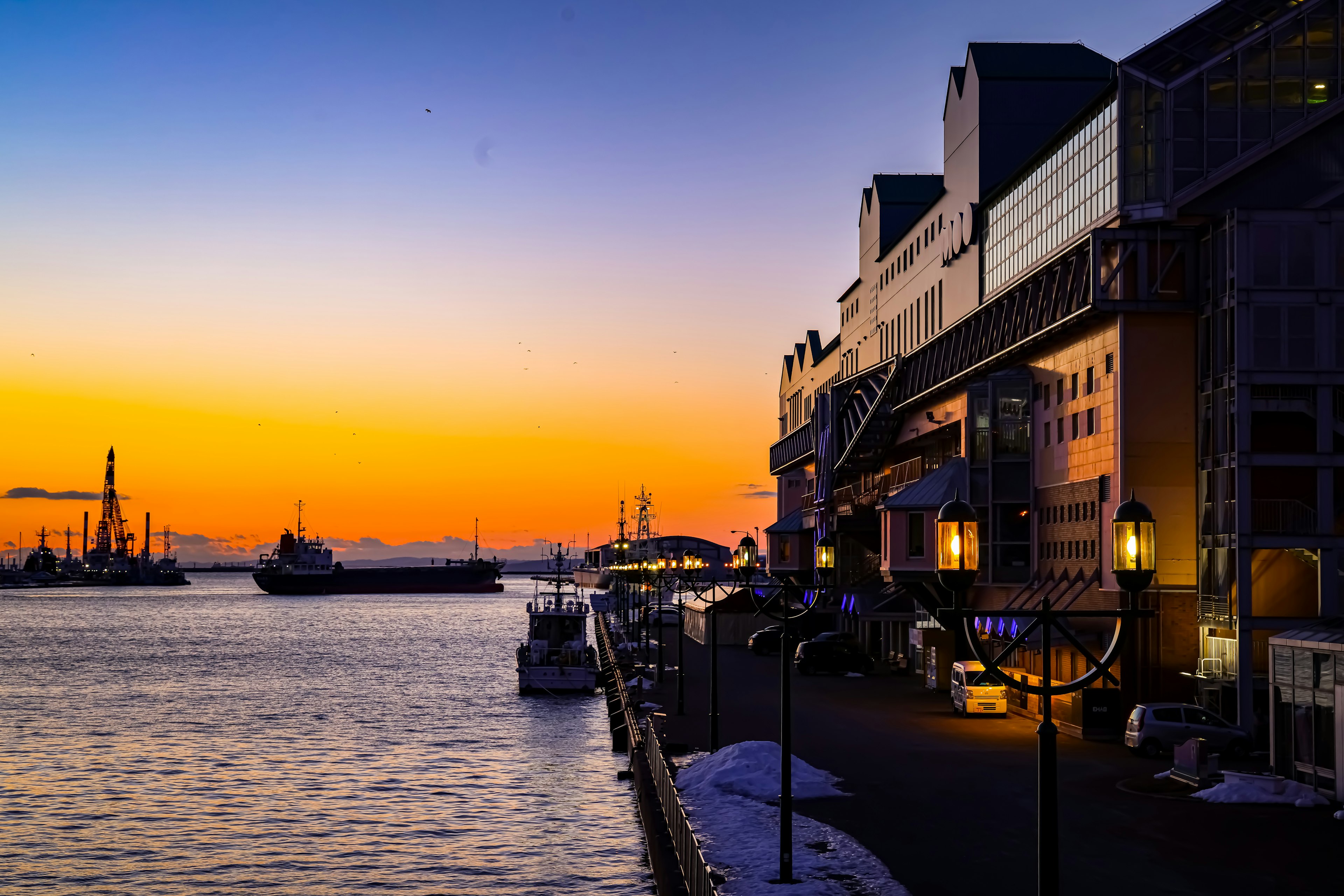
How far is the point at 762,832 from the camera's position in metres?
25.6

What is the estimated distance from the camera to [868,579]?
7056cm

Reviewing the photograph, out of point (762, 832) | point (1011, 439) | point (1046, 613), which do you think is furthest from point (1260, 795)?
point (1011, 439)

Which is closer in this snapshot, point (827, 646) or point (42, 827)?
point (42, 827)

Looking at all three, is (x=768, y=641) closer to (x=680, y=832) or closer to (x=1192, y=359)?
(x=1192, y=359)

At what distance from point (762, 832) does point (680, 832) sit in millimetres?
3073

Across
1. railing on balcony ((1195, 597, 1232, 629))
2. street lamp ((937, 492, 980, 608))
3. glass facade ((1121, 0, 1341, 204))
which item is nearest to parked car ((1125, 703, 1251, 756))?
railing on balcony ((1195, 597, 1232, 629))

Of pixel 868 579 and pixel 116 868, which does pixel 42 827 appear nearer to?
pixel 116 868

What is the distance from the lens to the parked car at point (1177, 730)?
34.6 metres

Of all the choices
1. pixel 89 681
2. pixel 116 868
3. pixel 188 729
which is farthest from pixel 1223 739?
pixel 89 681

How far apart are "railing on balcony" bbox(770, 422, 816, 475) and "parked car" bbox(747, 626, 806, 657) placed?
15505 mm

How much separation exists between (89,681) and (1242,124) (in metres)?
71.4

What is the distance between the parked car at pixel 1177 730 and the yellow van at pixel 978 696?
30.0 ft

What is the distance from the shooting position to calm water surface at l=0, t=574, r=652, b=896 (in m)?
30.3

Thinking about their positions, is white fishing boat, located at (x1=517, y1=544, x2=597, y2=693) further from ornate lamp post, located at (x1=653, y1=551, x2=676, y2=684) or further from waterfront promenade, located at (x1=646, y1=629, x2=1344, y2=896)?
waterfront promenade, located at (x1=646, y1=629, x2=1344, y2=896)
